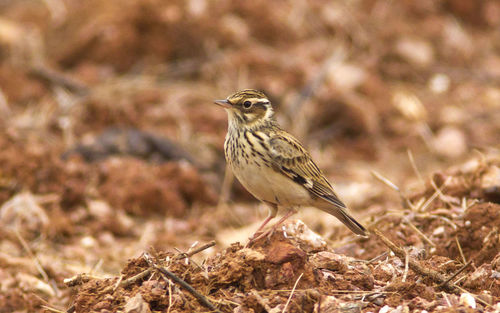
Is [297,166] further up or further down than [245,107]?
further down

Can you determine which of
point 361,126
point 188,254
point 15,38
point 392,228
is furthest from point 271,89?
point 188,254

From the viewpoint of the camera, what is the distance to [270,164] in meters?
5.60

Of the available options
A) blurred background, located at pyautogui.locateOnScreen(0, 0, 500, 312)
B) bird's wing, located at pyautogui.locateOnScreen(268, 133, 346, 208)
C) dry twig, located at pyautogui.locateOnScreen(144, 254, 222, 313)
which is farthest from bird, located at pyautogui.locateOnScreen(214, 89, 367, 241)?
dry twig, located at pyautogui.locateOnScreen(144, 254, 222, 313)

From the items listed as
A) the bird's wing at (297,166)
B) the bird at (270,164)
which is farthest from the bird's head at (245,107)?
the bird's wing at (297,166)

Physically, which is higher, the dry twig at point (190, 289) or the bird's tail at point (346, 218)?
the bird's tail at point (346, 218)

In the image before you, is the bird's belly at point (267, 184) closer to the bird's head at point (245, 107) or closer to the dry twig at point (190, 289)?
the bird's head at point (245, 107)

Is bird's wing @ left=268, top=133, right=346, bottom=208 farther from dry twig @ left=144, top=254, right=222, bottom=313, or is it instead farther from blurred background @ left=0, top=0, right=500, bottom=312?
dry twig @ left=144, top=254, right=222, bottom=313

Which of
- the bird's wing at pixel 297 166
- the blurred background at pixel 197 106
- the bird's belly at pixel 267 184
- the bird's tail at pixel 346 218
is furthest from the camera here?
the blurred background at pixel 197 106

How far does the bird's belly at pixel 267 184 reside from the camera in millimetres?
5512

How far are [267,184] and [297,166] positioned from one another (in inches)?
18.2

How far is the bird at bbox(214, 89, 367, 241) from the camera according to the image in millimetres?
5551

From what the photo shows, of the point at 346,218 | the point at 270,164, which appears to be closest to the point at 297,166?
the point at 270,164

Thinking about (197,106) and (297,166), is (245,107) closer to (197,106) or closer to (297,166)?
(297,166)

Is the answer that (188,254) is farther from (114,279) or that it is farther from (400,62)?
(400,62)
